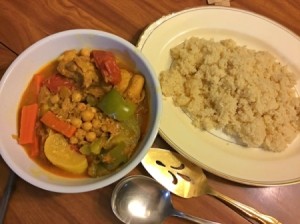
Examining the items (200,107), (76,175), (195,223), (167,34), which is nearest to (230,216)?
(195,223)

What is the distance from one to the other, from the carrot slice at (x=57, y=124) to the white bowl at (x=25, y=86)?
0.28 feet

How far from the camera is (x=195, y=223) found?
1.01 metres

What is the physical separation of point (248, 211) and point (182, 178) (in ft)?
0.70

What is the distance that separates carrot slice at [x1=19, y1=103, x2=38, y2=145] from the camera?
0.93m

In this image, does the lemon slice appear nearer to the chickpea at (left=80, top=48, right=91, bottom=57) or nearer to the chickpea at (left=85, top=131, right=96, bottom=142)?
the chickpea at (left=85, top=131, right=96, bottom=142)

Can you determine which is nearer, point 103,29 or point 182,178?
point 182,178

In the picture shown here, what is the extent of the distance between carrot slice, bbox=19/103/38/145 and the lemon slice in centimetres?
5

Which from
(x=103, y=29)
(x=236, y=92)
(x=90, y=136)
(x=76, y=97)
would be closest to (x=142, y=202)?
(x=90, y=136)

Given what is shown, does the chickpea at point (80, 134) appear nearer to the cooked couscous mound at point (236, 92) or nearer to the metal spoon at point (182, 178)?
the metal spoon at point (182, 178)

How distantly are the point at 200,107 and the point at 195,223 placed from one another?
35 cm

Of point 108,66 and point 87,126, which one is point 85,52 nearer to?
point 108,66

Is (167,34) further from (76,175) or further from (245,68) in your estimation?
(76,175)

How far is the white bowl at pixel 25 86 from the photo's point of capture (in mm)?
856

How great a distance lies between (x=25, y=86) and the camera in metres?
1.00
